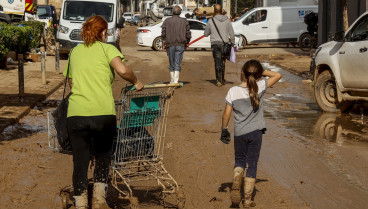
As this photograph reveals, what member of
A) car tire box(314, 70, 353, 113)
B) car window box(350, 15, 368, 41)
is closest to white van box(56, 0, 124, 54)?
car tire box(314, 70, 353, 113)

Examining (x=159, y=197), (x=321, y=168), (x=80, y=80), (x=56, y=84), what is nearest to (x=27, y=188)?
(x=159, y=197)

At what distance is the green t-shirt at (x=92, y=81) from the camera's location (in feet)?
20.1

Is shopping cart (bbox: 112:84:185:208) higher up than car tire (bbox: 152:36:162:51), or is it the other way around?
car tire (bbox: 152:36:162:51)

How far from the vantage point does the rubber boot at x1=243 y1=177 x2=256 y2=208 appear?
680 cm

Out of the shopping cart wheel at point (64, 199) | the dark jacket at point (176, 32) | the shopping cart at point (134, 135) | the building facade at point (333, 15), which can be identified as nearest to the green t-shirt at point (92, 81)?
the shopping cart at point (134, 135)

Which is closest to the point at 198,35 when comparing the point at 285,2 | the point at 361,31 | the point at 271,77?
the point at 285,2

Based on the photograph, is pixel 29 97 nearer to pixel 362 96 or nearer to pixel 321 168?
pixel 362 96

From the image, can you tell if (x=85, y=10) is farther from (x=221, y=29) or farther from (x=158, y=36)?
(x=221, y=29)

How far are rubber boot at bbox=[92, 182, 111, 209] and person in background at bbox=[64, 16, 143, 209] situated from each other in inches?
3.8

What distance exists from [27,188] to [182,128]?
444 centimetres

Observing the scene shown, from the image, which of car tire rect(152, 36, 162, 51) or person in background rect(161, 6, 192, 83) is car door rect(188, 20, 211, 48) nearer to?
car tire rect(152, 36, 162, 51)

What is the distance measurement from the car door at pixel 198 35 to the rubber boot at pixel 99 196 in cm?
2791

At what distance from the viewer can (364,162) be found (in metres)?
9.24

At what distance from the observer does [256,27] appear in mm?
36312
